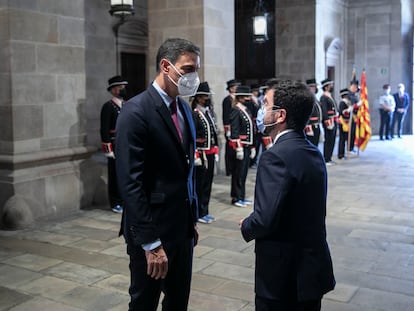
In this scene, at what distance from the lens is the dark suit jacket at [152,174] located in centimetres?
280

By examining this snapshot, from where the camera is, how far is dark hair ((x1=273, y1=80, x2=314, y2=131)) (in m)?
2.70

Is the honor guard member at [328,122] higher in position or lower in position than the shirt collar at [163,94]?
lower

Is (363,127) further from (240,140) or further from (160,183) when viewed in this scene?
(160,183)

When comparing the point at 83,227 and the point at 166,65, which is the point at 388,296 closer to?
the point at 166,65

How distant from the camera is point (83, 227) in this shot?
7.07 meters

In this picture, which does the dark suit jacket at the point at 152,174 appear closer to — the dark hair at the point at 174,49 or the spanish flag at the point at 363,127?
the dark hair at the point at 174,49

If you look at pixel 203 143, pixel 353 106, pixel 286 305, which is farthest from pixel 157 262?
pixel 353 106

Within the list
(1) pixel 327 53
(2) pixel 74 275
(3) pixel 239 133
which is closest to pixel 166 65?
(2) pixel 74 275

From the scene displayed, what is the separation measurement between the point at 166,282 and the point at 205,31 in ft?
27.7

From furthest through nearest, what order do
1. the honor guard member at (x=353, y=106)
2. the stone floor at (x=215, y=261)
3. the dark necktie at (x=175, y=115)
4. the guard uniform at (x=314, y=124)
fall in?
1. the honor guard member at (x=353, y=106)
2. the guard uniform at (x=314, y=124)
3. the stone floor at (x=215, y=261)
4. the dark necktie at (x=175, y=115)

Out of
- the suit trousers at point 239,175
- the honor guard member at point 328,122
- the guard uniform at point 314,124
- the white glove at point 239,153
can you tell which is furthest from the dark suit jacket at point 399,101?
the white glove at point 239,153

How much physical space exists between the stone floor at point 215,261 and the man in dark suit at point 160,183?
4.81ft

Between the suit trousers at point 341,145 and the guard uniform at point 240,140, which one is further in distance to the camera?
the suit trousers at point 341,145

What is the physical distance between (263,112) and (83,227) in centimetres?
475
